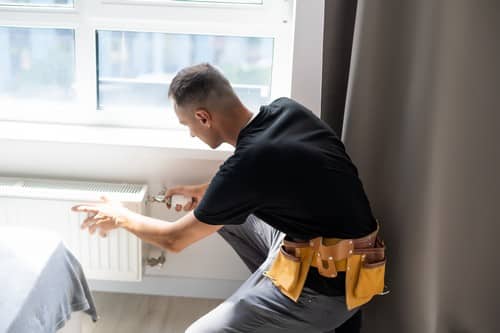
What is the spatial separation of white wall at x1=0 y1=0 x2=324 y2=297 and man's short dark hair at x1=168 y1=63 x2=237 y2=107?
39cm

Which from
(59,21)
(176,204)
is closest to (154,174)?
(176,204)

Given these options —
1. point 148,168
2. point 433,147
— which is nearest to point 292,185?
point 433,147

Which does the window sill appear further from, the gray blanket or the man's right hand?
the gray blanket

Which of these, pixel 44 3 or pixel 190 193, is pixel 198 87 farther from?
pixel 44 3

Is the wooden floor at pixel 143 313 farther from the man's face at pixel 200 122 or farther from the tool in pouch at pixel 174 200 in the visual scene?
the man's face at pixel 200 122

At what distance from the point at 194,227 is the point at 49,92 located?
105cm

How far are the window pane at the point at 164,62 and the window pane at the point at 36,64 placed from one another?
13cm

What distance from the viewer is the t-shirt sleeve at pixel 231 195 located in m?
1.29

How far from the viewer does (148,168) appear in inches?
76.2

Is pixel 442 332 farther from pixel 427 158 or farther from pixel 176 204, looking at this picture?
pixel 176 204

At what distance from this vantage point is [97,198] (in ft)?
5.86

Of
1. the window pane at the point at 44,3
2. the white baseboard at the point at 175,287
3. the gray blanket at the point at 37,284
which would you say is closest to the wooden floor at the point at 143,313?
the white baseboard at the point at 175,287

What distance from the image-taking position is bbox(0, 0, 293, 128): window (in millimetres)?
1947

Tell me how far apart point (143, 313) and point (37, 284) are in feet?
2.47
